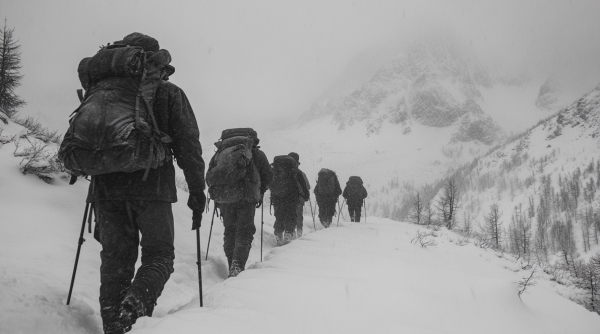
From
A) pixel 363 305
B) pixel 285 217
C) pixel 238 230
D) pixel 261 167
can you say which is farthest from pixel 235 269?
pixel 285 217

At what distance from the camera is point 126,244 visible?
2449 millimetres

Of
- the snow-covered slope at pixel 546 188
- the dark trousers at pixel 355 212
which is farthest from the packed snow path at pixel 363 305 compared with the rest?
the snow-covered slope at pixel 546 188

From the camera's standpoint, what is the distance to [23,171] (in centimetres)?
447

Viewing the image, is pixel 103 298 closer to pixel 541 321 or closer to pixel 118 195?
pixel 118 195

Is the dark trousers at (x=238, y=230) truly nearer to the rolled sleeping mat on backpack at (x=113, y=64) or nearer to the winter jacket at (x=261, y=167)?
the winter jacket at (x=261, y=167)

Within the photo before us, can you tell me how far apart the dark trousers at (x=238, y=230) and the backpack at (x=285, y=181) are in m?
3.01

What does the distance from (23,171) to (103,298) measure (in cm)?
331

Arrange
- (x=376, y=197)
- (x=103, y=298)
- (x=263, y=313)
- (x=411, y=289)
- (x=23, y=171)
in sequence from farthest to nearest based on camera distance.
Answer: (x=376, y=197), (x=23, y=171), (x=411, y=289), (x=103, y=298), (x=263, y=313)

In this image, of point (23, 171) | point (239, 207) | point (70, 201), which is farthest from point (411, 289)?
point (23, 171)

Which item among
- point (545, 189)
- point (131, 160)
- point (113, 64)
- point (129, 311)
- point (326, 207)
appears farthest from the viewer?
point (545, 189)

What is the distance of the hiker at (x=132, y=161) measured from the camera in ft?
7.17

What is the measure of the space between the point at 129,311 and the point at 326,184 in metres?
10.2

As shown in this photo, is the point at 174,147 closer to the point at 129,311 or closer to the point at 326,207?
the point at 129,311

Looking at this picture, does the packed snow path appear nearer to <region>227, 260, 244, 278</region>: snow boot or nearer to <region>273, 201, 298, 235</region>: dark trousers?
<region>227, 260, 244, 278</region>: snow boot
